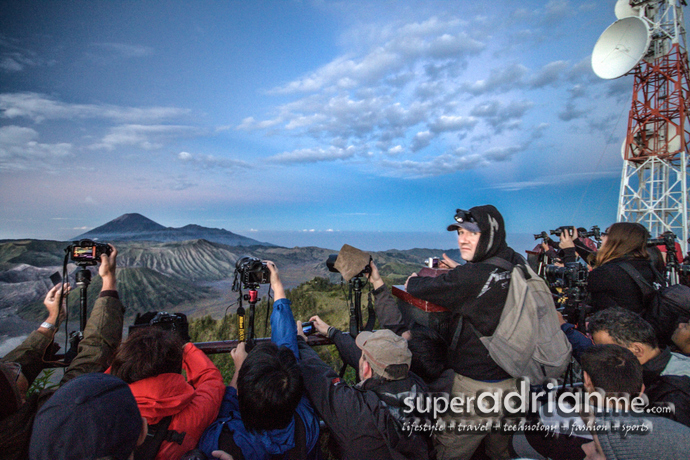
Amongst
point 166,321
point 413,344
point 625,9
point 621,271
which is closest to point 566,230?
point 621,271

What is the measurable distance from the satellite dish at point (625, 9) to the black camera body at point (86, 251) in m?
24.2

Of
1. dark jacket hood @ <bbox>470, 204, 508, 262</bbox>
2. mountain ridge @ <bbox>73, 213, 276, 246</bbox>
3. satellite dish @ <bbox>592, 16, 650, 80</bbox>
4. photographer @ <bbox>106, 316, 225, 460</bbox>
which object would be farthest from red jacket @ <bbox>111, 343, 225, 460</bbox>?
satellite dish @ <bbox>592, 16, 650, 80</bbox>

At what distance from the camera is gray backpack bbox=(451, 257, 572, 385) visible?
210cm

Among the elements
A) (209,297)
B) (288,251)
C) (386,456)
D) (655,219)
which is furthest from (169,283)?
(655,219)

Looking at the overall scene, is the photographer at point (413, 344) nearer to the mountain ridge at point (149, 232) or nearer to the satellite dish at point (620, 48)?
the mountain ridge at point (149, 232)

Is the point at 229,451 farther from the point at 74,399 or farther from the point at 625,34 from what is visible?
the point at 625,34

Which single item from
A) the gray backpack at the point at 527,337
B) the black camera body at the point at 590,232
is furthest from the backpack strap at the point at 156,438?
the black camera body at the point at 590,232

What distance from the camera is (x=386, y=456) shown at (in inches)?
77.5

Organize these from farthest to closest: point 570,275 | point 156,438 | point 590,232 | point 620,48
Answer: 1. point 620,48
2. point 590,232
3. point 570,275
4. point 156,438

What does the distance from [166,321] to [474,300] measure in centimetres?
240

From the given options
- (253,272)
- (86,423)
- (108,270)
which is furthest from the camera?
(253,272)

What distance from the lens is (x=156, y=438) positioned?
1665mm

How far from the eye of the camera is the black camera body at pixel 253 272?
2.83m

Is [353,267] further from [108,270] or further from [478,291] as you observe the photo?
[108,270]
